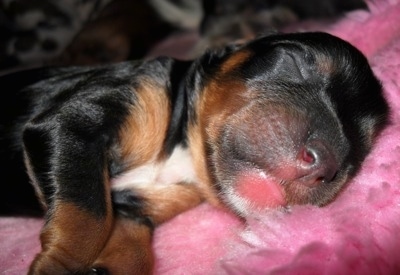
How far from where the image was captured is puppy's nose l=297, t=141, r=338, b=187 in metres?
1.65

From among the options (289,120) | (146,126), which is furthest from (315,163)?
(146,126)

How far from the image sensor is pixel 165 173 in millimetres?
2148

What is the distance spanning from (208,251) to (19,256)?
62 cm

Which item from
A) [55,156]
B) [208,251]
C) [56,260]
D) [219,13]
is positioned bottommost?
[219,13]

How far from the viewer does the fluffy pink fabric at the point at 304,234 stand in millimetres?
1515

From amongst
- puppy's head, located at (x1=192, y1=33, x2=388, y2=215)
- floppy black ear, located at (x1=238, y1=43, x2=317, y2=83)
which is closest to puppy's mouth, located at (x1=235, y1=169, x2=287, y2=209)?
puppy's head, located at (x1=192, y1=33, x2=388, y2=215)

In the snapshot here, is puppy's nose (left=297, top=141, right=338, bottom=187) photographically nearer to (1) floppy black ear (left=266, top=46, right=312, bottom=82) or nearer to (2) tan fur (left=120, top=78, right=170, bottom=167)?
(1) floppy black ear (left=266, top=46, right=312, bottom=82)

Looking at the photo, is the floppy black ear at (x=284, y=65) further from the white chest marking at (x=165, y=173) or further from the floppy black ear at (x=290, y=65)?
the white chest marking at (x=165, y=173)

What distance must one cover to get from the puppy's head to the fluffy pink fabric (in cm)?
6

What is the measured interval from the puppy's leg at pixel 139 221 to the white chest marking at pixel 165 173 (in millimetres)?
24

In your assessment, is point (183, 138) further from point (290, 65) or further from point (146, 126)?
point (290, 65)

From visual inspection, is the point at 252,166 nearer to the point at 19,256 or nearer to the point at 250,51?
the point at 250,51

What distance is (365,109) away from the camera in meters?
1.92

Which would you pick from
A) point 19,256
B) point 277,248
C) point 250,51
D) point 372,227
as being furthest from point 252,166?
point 19,256
